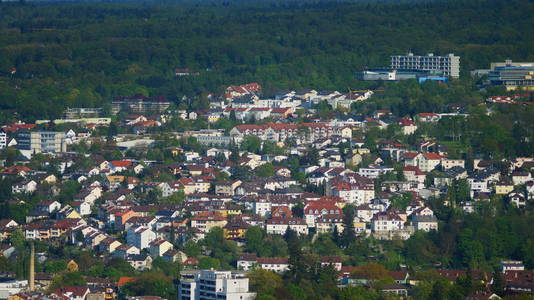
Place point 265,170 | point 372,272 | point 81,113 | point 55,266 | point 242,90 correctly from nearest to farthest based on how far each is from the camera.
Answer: point 372,272 < point 55,266 < point 265,170 < point 81,113 < point 242,90

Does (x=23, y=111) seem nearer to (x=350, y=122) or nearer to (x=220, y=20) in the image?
(x=350, y=122)

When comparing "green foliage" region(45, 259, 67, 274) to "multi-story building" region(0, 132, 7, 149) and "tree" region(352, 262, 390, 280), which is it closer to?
"tree" region(352, 262, 390, 280)

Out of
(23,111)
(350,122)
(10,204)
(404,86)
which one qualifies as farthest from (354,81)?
(10,204)

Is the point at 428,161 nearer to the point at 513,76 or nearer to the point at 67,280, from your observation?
the point at 513,76

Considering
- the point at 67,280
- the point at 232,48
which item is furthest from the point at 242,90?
the point at 67,280

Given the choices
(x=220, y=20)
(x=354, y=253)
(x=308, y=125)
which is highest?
(x=220, y=20)

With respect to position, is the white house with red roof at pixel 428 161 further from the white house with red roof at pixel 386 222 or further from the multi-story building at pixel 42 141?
the multi-story building at pixel 42 141

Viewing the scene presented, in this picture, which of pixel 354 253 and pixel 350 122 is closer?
pixel 354 253
